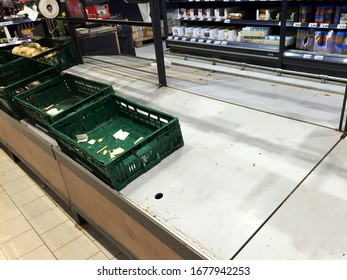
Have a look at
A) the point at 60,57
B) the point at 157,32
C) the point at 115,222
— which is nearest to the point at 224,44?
the point at 60,57

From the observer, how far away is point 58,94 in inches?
98.8

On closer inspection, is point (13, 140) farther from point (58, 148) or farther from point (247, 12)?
point (247, 12)

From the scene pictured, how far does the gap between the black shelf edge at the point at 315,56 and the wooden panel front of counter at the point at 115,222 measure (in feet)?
11.0

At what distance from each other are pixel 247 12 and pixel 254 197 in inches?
171

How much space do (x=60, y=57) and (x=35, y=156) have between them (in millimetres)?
1347

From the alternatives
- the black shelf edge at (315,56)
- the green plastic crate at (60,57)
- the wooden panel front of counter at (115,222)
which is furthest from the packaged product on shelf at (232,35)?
the wooden panel front of counter at (115,222)

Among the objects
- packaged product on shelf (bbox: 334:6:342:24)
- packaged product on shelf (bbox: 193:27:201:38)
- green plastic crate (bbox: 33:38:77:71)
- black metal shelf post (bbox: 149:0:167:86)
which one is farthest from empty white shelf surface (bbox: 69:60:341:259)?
packaged product on shelf (bbox: 193:27:201:38)

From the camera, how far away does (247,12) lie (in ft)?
15.9

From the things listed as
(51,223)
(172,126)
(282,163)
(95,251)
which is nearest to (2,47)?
(51,223)

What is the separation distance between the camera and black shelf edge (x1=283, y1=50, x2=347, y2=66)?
12.0ft

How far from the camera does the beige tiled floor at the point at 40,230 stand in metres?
2.02

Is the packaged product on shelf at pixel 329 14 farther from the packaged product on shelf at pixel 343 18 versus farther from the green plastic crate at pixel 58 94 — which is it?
the green plastic crate at pixel 58 94

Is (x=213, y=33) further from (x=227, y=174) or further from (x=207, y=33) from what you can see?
(x=227, y=174)

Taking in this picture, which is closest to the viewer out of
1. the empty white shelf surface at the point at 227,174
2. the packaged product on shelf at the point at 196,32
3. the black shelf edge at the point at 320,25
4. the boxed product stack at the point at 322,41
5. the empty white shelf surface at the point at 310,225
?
the empty white shelf surface at the point at 310,225
